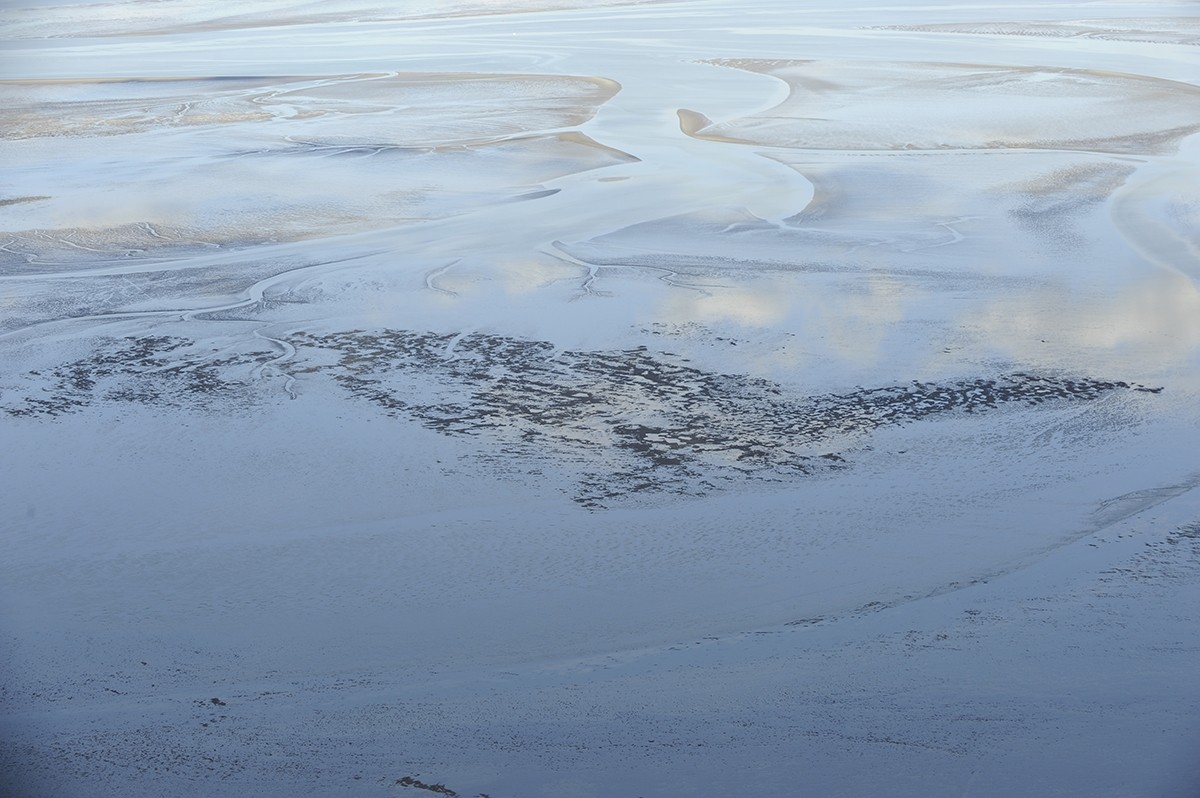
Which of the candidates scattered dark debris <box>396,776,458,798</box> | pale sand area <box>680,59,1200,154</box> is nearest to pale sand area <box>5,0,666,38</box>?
pale sand area <box>680,59,1200,154</box>

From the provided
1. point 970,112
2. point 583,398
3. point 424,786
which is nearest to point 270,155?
point 970,112

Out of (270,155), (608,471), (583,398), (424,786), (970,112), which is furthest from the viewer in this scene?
(970,112)

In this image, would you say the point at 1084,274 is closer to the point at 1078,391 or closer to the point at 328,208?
the point at 1078,391

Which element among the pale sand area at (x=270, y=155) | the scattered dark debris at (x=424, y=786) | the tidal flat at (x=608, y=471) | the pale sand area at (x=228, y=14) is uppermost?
the pale sand area at (x=228, y=14)

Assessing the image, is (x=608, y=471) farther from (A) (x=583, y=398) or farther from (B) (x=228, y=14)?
(B) (x=228, y=14)

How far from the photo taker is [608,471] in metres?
5.45

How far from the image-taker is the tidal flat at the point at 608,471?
3781 millimetres

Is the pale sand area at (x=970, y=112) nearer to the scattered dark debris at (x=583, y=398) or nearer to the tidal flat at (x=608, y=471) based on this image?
the tidal flat at (x=608, y=471)

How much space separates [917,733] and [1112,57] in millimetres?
16844

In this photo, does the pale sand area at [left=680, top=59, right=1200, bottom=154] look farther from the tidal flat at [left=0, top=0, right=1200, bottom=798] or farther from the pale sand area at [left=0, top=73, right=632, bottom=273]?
the pale sand area at [left=0, top=73, right=632, bottom=273]

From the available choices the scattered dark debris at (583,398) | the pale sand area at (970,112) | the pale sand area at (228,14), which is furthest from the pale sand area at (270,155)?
the pale sand area at (228,14)

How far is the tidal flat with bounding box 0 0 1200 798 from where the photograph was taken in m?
3.78

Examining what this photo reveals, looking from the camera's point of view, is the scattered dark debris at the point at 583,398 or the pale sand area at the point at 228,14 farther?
the pale sand area at the point at 228,14

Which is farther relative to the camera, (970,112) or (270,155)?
(970,112)
